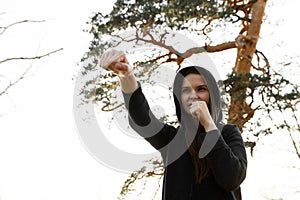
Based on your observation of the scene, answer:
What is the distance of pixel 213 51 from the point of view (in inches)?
217

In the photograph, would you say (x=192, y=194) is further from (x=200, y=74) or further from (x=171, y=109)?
(x=171, y=109)

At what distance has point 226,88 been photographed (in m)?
4.59

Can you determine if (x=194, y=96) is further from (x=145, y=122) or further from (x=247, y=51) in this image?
(x=247, y=51)

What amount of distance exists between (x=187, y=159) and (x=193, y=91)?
18cm

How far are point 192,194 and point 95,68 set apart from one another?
3.88m

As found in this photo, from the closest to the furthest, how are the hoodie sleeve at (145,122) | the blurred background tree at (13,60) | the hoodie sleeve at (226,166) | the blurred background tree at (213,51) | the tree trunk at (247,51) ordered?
the hoodie sleeve at (226,166) → the hoodie sleeve at (145,122) → the blurred background tree at (13,60) → the blurred background tree at (213,51) → the tree trunk at (247,51)

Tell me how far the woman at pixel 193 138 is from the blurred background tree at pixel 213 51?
10.7 ft

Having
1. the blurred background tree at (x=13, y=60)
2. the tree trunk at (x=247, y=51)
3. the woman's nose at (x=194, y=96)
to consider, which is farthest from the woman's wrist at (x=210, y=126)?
the tree trunk at (x=247, y=51)

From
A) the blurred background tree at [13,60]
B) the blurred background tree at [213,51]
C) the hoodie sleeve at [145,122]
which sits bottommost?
the hoodie sleeve at [145,122]

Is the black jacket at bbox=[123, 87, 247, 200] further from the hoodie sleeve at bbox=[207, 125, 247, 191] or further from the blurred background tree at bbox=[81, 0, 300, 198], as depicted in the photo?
the blurred background tree at bbox=[81, 0, 300, 198]

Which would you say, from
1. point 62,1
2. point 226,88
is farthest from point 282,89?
point 62,1

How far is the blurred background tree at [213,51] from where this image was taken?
15.0 feet

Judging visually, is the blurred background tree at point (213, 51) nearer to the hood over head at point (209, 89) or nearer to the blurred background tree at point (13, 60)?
the blurred background tree at point (13, 60)

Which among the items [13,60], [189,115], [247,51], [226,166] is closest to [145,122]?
[189,115]
